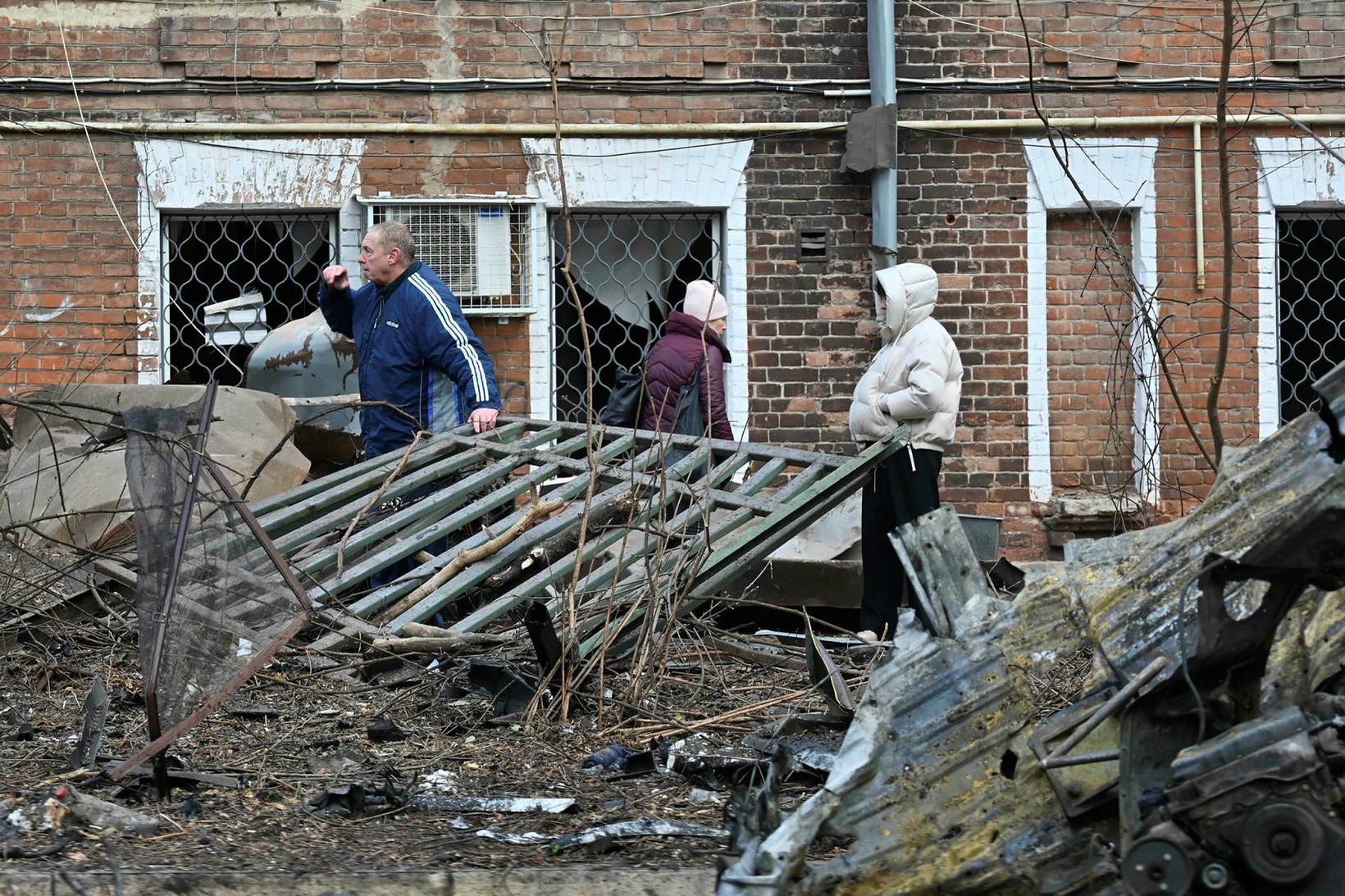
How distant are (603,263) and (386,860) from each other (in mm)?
6386

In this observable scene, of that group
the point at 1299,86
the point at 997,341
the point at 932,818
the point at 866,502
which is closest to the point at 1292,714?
the point at 932,818

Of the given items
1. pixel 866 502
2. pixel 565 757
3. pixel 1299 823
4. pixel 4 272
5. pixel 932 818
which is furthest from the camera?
pixel 4 272

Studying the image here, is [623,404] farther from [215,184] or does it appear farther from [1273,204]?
[1273,204]

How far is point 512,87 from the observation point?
30.4 feet

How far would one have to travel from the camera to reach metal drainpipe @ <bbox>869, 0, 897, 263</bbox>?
914 centimetres

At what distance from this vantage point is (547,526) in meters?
5.65

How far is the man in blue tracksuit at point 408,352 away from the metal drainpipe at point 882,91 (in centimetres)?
319

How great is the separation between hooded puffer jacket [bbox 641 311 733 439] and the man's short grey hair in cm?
128

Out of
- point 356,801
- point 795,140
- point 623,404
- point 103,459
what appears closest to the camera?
point 356,801

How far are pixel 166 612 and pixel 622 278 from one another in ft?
19.2

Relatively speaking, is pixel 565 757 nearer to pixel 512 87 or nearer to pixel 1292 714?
pixel 1292 714

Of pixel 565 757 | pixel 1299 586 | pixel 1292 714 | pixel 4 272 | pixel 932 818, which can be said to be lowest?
pixel 565 757

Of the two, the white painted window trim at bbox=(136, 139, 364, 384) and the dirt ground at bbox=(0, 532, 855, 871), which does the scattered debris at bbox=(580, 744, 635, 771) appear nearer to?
the dirt ground at bbox=(0, 532, 855, 871)

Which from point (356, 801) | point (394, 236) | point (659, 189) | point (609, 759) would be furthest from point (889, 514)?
point (356, 801)
